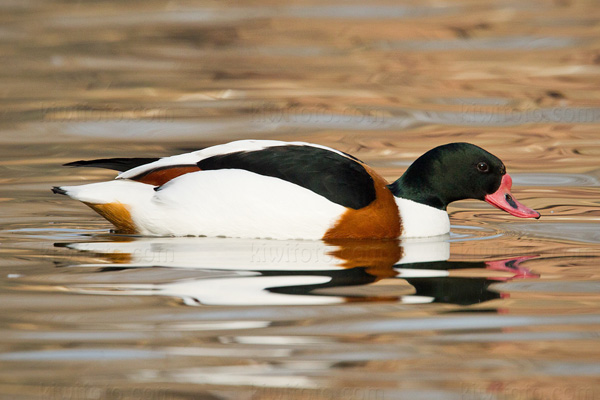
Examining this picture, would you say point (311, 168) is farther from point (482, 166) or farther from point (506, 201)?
point (506, 201)

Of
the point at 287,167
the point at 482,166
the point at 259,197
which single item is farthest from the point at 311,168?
the point at 482,166

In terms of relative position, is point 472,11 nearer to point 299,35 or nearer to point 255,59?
point 299,35

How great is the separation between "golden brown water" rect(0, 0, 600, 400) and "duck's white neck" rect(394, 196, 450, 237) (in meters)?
0.12

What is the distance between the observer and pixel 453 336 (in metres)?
5.41

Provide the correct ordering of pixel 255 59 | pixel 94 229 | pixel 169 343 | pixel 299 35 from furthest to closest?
pixel 299 35 < pixel 255 59 < pixel 94 229 < pixel 169 343

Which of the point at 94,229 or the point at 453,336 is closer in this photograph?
the point at 453,336

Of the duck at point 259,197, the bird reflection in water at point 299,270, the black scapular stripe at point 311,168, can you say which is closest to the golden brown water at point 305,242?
the bird reflection in water at point 299,270

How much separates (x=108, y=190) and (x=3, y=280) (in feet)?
4.29

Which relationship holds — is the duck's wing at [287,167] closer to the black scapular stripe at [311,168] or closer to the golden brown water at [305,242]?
the black scapular stripe at [311,168]

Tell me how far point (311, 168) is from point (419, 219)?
0.95 metres

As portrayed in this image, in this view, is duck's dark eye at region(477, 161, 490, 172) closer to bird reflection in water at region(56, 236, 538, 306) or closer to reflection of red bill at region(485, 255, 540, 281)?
bird reflection in water at region(56, 236, 538, 306)

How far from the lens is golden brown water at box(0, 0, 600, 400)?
5.02 m

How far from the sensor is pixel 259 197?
24.4 feet

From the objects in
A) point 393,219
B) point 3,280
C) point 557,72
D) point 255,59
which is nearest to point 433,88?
point 557,72
